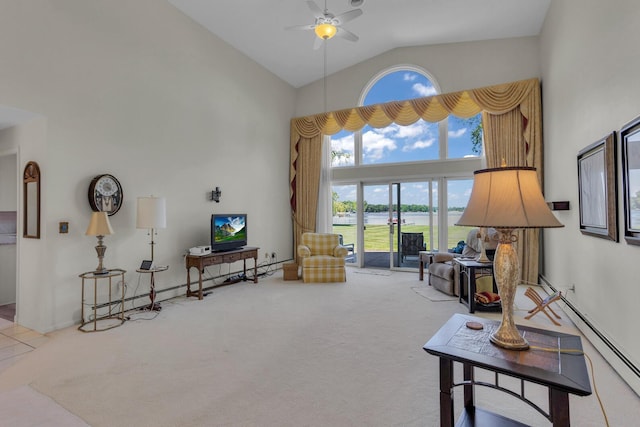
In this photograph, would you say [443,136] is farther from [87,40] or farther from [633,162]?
[87,40]

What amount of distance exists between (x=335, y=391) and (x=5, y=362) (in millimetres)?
2846

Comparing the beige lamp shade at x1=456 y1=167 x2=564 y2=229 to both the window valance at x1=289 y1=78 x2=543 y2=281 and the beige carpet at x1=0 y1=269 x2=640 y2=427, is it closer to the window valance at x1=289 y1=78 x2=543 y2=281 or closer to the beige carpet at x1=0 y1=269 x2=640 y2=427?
the beige carpet at x1=0 y1=269 x2=640 y2=427

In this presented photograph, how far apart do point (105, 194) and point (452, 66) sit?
606 cm

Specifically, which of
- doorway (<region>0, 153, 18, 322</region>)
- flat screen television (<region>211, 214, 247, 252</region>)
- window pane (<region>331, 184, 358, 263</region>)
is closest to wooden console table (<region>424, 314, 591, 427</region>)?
flat screen television (<region>211, 214, 247, 252</region>)

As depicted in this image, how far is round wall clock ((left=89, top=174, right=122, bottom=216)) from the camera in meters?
3.71

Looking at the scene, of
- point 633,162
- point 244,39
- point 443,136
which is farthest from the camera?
point 443,136

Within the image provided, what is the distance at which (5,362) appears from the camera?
108 inches

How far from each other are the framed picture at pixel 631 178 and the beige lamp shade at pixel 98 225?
4612 mm

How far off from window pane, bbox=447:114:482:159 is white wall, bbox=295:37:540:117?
0.60 m

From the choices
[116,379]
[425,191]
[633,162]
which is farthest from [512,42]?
[116,379]

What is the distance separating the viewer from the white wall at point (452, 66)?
18.2 feet

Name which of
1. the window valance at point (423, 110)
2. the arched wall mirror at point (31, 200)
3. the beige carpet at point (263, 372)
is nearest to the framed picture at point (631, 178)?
the beige carpet at point (263, 372)

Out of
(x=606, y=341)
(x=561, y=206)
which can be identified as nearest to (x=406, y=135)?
(x=561, y=206)

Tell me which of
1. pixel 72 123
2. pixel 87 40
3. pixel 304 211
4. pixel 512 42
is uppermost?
pixel 512 42
